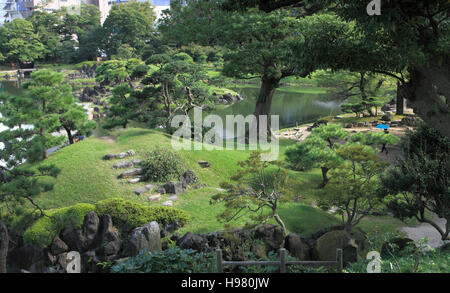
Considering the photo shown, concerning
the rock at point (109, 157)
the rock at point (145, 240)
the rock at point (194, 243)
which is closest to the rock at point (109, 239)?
the rock at point (145, 240)

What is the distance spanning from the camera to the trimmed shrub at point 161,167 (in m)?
10.1

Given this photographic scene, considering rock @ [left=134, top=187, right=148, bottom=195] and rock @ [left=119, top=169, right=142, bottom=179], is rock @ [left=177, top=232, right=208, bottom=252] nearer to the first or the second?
rock @ [left=134, top=187, right=148, bottom=195]

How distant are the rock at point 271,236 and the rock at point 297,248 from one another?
0.68 ft

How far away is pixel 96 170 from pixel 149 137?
8.30 feet

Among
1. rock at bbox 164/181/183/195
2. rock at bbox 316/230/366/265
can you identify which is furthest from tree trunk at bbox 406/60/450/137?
rock at bbox 164/181/183/195

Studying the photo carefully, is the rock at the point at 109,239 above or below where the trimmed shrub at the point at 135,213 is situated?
below

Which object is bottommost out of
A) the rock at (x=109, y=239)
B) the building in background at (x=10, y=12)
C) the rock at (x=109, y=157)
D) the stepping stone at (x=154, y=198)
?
the rock at (x=109, y=239)

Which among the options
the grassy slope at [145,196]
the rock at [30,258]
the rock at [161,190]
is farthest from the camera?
the rock at [161,190]

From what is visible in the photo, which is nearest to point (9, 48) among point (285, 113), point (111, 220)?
point (285, 113)

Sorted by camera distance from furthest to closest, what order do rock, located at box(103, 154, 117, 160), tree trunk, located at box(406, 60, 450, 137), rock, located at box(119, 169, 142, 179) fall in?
rock, located at box(103, 154, 117, 160), rock, located at box(119, 169, 142, 179), tree trunk, located at box(406, 60, 450, 137)

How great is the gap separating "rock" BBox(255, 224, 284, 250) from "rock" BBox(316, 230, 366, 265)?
726 millimetres

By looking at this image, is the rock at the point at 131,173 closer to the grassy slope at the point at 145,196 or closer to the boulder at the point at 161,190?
the grassy slope at the point at 145,196

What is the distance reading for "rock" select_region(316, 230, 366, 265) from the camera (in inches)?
250
